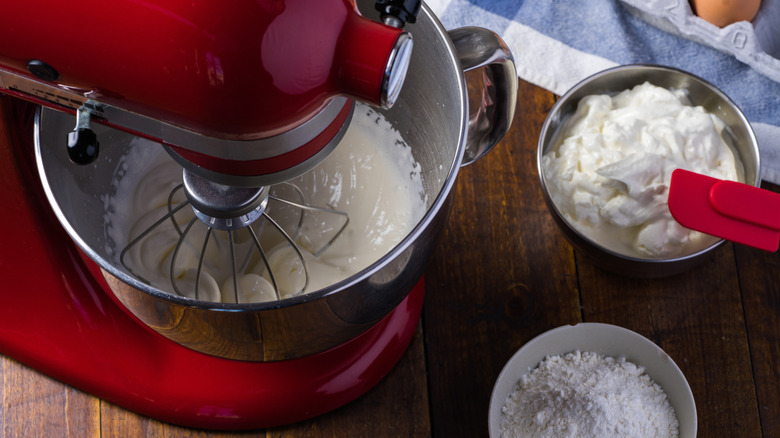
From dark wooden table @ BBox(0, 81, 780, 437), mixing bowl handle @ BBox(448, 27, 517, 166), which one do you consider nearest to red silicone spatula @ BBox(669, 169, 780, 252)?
dark wooden table @ BBox(0, 81, 780, 437)

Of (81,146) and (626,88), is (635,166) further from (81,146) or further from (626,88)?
(81,146)

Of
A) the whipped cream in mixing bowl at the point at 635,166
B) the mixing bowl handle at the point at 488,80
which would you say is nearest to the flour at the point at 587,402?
the whipped cream in mixing bowl at the point at 635,166

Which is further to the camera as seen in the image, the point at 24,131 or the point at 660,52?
the point at 660,52

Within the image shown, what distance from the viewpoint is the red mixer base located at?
719 mm

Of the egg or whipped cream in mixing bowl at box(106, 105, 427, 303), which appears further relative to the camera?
the egg

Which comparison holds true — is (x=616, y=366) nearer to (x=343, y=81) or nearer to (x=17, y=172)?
(x=343, y=81)

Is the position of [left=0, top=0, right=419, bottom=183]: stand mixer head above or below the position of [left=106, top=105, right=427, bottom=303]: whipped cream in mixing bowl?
above

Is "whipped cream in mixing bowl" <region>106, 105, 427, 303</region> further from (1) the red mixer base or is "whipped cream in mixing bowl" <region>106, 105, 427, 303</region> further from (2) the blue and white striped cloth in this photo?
(2) the blue and white striped cloth

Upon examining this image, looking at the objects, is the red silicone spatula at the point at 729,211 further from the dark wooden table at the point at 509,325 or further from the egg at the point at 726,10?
the egg at the point at 726,10

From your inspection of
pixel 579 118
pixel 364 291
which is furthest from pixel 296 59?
pixel 579 118

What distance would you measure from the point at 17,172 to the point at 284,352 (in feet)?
0.95

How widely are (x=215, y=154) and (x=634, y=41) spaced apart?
0.65m

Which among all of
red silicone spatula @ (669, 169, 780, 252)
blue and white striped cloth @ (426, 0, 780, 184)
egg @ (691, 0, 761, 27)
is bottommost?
red silicone spatula @ (669, 169, 780, 252)

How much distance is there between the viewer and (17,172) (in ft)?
2.22
